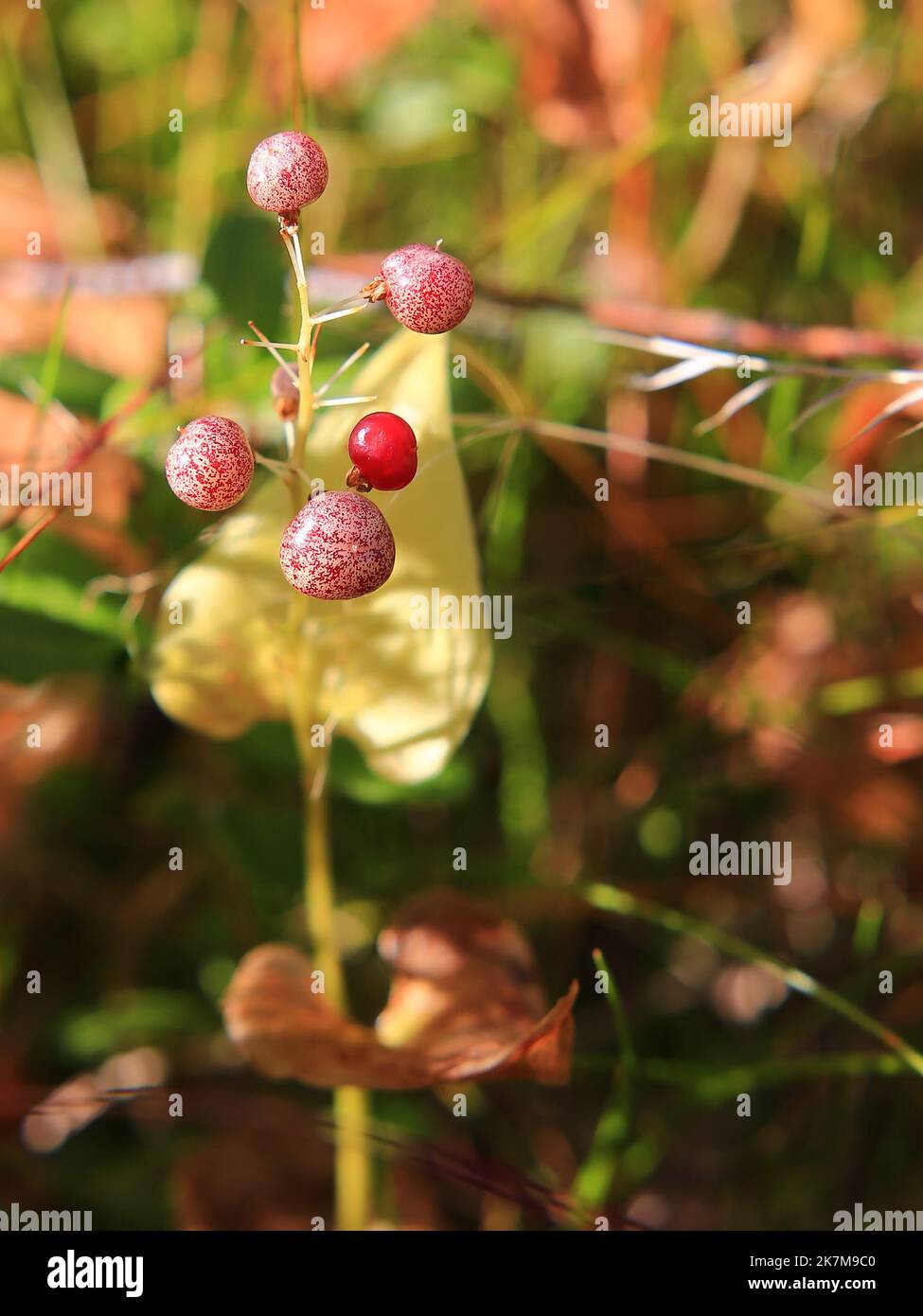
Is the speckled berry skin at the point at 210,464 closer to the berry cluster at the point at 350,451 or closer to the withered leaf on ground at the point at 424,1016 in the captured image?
the berry cluster at the point at 350,451

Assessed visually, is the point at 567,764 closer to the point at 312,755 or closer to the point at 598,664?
the point at 598,664

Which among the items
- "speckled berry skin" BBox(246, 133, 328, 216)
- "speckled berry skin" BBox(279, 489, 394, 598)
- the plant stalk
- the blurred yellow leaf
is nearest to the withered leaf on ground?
the plant stalk

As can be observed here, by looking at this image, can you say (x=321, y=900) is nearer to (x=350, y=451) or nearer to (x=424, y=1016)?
(x=424, y=1016)

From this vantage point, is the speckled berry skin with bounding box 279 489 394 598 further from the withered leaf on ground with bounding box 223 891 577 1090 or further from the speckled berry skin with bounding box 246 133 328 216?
the withered leaf on ground with bounding box 223 891 577 1090

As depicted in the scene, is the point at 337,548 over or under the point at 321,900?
over

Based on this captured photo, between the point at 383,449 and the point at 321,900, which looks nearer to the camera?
the point at 383,449

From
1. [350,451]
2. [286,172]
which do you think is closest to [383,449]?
[350,451]

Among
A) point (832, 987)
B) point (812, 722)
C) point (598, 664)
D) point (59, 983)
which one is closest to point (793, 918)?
point (832, 987)
